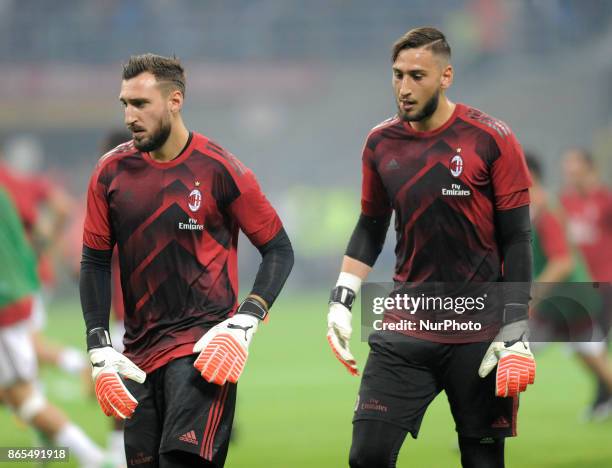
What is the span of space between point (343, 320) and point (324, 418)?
17.2 feet

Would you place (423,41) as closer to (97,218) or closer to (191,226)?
(191,226)

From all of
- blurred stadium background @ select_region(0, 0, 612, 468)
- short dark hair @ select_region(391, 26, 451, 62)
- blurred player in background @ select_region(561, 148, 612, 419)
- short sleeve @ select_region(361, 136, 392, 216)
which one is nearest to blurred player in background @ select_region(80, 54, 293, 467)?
short sleeve @ select_region(361, 136, 392, 216)

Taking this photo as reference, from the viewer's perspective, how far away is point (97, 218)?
4883mm

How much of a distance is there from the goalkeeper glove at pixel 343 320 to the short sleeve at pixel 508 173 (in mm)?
825

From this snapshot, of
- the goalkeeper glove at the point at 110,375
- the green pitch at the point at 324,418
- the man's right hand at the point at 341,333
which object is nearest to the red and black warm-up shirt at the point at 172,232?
the goalkeeper glove at the point at 110,375

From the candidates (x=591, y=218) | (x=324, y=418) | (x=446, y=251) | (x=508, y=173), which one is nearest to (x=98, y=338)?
(x=446, y=251)

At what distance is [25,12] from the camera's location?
31641 millimetres

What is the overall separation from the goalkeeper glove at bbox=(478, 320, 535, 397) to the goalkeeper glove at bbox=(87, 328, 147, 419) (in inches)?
58.1

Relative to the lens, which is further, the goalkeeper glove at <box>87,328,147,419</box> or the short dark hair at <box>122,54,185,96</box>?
the short dark hair at <box>122,54,185,96</box>

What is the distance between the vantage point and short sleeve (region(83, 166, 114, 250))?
16.0 ft

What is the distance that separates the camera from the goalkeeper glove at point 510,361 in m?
4.75

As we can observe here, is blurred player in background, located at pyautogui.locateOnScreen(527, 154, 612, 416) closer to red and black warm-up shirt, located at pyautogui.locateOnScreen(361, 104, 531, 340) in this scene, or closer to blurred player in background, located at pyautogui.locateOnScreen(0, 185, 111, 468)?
red and black warm-up shirt, located at pyautogui.locateOnScreen(361, 104, 531, 340)

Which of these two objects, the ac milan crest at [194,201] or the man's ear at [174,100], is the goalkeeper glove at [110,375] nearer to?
the ac milan crest at [194,201]

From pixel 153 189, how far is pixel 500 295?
1.58 metres
